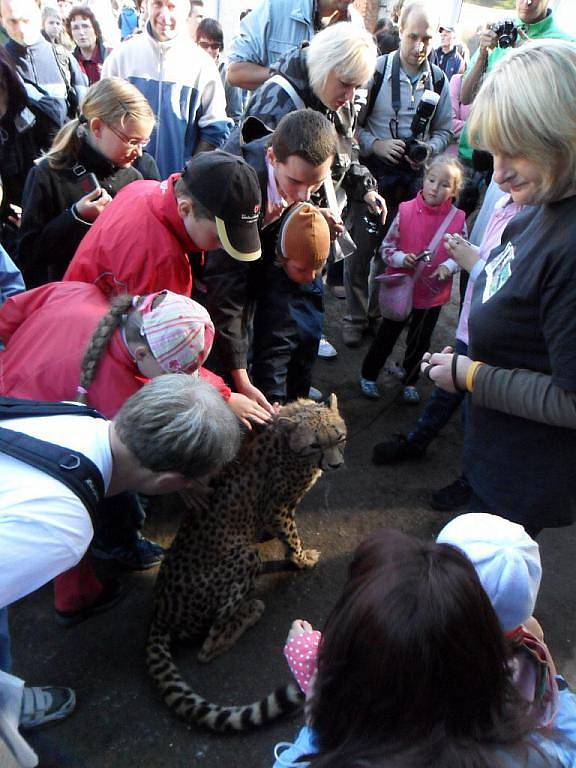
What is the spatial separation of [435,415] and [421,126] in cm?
246

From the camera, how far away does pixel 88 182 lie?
3.07 m

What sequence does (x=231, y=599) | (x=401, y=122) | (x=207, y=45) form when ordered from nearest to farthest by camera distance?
(x=231, y=599)
(x=401, y=122)
(x=207, y=45)

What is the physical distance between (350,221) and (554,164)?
3092 mm

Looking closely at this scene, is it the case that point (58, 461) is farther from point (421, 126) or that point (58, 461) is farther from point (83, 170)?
point (421, 126)

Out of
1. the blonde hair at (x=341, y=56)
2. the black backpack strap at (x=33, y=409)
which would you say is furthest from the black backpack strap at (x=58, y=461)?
the blonde hair at (x=341, y=56)

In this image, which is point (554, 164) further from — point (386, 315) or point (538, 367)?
point (386, 315)

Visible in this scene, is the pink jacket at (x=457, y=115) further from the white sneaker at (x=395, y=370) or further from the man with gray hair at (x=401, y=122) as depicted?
the white sneaker at (x=395, y=370)

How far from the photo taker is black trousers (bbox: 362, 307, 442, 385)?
4.31m

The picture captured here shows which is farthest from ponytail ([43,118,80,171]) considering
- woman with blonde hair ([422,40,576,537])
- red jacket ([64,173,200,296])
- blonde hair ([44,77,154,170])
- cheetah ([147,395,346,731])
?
woman with blonde hair ([422,40,576,537])

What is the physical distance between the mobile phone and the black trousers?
7.40 ft

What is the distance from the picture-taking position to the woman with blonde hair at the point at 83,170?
9.59ft

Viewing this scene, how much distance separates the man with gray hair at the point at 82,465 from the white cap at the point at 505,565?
2.66 feet

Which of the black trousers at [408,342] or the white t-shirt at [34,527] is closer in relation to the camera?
the white t-shirt at [34,527]

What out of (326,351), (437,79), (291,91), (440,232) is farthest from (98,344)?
(437,79)
